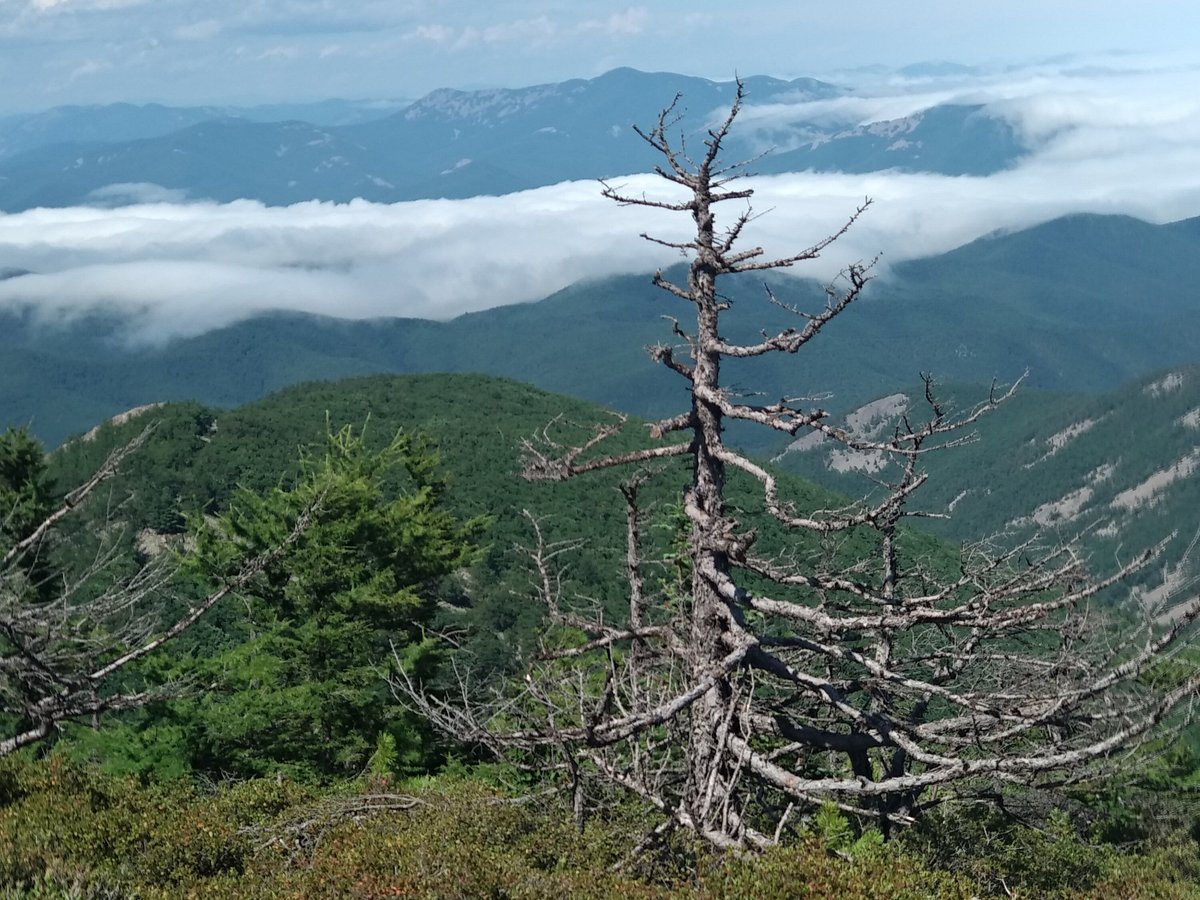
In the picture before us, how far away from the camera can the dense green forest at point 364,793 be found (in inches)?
346

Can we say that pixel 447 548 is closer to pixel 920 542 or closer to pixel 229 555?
pixel 229 555

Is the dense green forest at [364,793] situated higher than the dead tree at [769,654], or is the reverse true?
the dead tree at [769,654]

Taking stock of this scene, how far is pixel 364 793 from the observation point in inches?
520

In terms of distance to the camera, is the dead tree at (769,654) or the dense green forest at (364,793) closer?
the dead tree at (769,654)

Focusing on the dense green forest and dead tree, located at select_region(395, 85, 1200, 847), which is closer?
dead tree, located at select_region(395, 85, 1200, 847)

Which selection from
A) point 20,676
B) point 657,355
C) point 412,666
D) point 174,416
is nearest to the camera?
point 657,355

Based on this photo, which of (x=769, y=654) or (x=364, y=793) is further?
(x=364, y=793)

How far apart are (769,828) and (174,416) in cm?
10298

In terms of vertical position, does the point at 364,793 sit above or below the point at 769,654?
below

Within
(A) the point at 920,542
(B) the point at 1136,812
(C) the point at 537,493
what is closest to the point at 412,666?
(B) the point at 1136,812

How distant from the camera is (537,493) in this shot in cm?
10988

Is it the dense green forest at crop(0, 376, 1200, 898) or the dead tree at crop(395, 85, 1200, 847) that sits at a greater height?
the dead tree at crop(395, 85, 1200, 847)

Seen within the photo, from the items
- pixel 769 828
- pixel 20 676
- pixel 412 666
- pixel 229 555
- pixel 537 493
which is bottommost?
pixel 537 493

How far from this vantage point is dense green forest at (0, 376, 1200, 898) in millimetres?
8789
